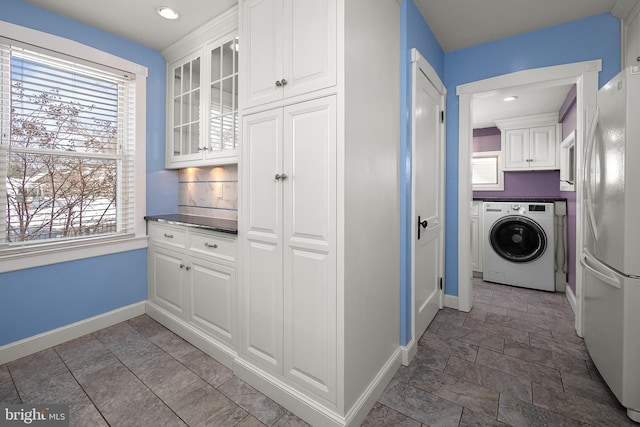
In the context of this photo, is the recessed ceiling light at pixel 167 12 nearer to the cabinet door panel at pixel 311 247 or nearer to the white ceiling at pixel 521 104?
the cabinet door panel at pixel 311 247

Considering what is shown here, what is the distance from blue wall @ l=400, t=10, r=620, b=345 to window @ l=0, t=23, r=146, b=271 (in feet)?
7.78

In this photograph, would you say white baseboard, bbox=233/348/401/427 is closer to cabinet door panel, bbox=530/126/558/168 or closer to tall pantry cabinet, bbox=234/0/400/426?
tall pantry cabinet, bbox=234/0/400/426

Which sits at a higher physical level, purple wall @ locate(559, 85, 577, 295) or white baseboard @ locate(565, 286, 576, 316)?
purple wall @ locate(559, 85, 577, 295)

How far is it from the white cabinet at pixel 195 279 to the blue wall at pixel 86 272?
243 millimetres

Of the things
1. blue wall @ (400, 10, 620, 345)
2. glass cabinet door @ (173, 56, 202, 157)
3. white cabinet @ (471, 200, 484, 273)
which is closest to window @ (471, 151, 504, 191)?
white cabinet @ (471, 200, 484, 273)

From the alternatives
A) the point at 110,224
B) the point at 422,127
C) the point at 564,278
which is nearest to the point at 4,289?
the point at 110,224

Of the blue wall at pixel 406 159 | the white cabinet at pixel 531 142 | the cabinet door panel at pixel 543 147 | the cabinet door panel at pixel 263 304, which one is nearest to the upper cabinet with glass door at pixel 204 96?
the cabinet door panel at pixel 263 304

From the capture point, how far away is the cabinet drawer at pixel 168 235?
2.40 metres

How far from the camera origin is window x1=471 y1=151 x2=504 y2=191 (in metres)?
5.00

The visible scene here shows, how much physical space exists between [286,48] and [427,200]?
156 cm

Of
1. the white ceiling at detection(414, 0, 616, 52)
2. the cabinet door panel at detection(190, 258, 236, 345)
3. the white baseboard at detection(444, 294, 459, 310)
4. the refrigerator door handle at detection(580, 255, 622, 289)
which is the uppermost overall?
the white ceiling at detection(414, 0, 616, 52)

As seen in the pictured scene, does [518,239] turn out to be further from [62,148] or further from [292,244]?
[62,148]

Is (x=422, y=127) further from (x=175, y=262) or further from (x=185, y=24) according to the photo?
(x=175, y=262)

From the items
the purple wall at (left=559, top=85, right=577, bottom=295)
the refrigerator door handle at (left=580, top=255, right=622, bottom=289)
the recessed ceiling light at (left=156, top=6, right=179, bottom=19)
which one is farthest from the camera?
the purple wall at (left=559, top=85, right=577, bottom=295)
